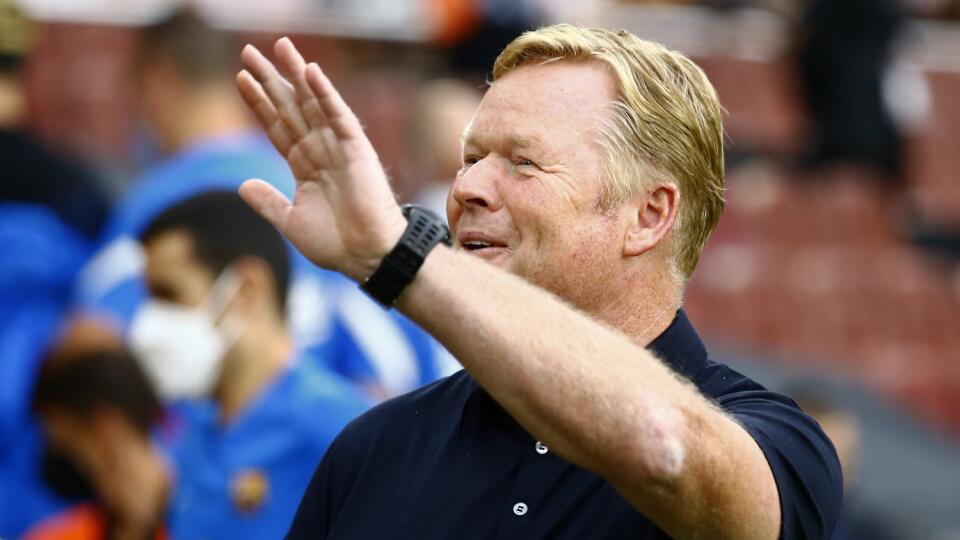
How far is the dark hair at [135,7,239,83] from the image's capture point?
17.6 ft

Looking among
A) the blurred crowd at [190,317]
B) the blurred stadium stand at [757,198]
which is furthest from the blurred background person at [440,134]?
the blurred stadium stand at [757,198]

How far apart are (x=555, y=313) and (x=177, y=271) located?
97.2 inches

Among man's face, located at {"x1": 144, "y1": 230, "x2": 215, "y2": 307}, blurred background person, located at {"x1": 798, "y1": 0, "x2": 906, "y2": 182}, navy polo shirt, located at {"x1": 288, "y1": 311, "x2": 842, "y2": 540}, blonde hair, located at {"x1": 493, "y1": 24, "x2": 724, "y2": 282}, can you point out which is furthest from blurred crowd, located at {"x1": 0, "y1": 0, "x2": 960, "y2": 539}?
blurred background person, located at {"x1": 798, "y1": 0, "x2": 906, "y2": 182}

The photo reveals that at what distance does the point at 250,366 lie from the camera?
13.5 ft

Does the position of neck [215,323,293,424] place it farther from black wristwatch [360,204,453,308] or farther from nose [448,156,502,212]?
black wristwatch [360,204,453,308]

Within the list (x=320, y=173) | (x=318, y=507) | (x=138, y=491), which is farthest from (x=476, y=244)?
(x=138, y=491)

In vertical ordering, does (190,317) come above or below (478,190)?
below

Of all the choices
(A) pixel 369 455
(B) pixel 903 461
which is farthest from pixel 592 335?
(B) pixel 903 461

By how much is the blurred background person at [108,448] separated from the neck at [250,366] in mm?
358

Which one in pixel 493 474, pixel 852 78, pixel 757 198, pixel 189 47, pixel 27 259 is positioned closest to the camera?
pixel 493 474

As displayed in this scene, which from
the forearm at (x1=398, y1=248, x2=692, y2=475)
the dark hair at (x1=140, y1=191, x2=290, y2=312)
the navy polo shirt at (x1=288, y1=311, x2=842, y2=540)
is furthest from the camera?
the dark hair at (x1=140, y1=191, x2=290, y2=312)

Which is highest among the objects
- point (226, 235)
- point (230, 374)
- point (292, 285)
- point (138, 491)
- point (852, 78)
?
point (226, 235)

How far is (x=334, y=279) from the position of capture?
16.3ft

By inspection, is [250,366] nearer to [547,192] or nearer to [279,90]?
[547,192]
